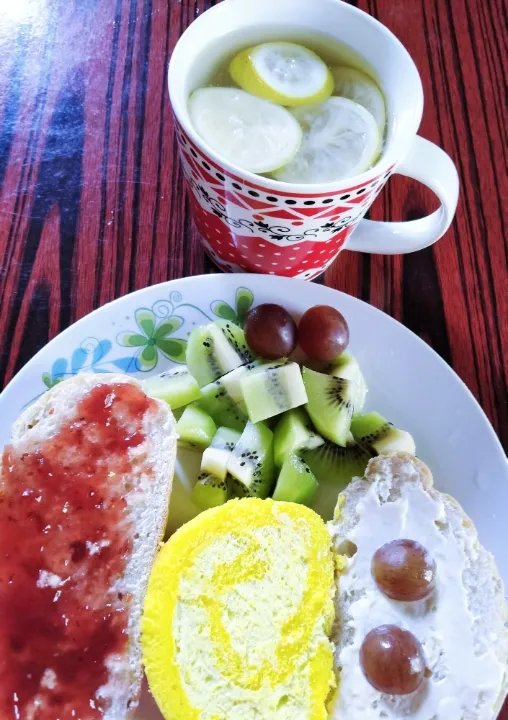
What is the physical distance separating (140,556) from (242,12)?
3.48 feet

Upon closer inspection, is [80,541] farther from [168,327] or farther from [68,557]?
[168,327]

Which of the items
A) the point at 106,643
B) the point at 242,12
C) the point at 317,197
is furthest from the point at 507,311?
the point at 106,643

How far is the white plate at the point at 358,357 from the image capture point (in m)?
1.41

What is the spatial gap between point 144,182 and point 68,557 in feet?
3.18

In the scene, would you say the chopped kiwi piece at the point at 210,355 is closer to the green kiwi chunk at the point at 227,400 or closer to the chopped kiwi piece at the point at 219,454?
the green kiwi chunk at the point at 227,400

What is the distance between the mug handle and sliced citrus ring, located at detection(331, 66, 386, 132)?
98 mm

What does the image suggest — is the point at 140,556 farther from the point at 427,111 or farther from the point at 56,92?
the point at 427,111

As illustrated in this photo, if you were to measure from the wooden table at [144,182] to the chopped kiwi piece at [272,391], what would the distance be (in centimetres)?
38

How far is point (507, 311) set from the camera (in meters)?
1.66

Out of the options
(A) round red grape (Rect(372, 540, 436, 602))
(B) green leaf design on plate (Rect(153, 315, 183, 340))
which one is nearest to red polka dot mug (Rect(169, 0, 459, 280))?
(B) green leaf design on plate (Rect(153, 315, 183, 340))

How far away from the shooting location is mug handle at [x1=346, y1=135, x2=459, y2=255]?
4.13 feet

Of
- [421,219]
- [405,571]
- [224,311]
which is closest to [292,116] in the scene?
[421,219]

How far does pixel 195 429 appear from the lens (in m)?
1.39

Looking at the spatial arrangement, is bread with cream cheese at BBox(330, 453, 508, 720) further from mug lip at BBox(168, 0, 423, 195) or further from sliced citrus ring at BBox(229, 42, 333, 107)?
sliced citrus ring at BBox(229, 42, 333, 107)
